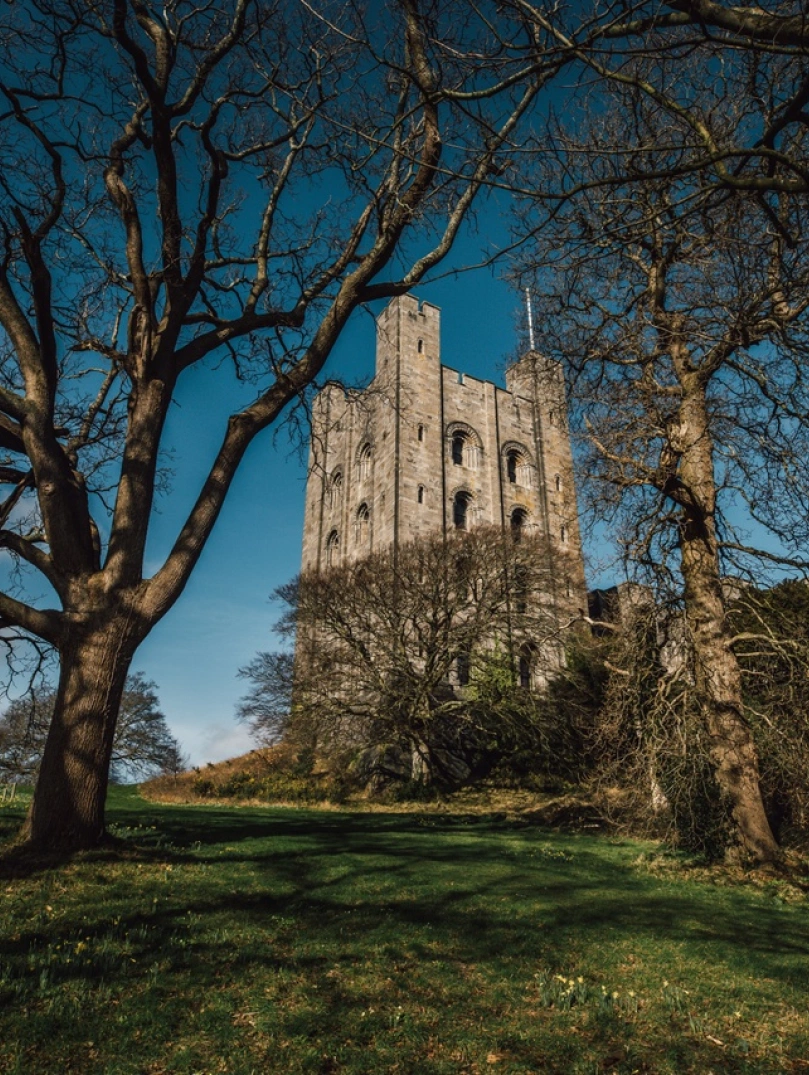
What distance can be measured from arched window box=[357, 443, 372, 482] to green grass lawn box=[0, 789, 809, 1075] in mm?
28121

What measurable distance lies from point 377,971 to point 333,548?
33300mm

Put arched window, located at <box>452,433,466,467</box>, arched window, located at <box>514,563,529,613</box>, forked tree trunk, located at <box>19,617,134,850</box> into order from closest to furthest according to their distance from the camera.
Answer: forked tree trunk, located at <box>19,617,134,850</box> < arched window, located at <box>514,563,529,613</box> < arched window, located at <box>452,433,466,467</box>

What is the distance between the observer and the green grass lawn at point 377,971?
339 centimetres

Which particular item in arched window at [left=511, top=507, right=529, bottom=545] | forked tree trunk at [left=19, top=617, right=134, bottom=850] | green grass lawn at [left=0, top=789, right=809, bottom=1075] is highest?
arched window at [left=511, top=507, right=529, bottom=545]

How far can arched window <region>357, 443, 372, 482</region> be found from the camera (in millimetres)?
35156

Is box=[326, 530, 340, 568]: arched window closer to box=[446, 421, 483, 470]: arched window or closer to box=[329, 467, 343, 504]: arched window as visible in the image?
box=[329, 467, 343, 504]: arched window

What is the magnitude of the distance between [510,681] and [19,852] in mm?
18600

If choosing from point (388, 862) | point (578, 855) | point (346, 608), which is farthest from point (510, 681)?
point (388, 862)

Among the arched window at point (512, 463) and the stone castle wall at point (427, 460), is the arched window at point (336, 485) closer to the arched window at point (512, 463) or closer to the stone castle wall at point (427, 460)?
the stone castle wall at point (427, 460)

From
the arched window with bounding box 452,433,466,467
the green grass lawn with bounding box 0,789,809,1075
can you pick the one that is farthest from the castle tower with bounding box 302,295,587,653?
the green grass lawn with bounding box 0,789,809,1075

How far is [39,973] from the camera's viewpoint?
154 inches

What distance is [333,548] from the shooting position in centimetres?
3744

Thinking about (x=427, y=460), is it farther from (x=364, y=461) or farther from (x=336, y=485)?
(x=336, y=485)

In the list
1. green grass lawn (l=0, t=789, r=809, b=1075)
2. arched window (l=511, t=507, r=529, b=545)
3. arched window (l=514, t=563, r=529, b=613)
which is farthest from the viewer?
arched window (l=511, t=507, r=529, b=545)
